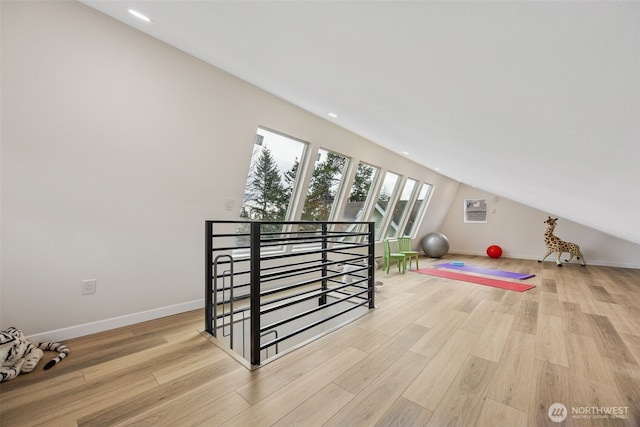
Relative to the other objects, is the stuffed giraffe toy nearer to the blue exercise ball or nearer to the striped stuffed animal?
the blue exercise ball

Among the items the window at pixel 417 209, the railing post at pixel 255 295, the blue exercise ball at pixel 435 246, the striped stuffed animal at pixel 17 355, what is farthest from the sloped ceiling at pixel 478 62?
the blue exercise ball at pixel 435 246

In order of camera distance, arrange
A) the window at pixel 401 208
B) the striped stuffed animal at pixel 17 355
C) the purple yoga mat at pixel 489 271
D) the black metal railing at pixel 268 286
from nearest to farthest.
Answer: the striped stuffed animal at pixel 17 355 → the black metal railing at pixel 268 286 → the purple yoga mat at pixel 489 271 → the window at pixel 401 208

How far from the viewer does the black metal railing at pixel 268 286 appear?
203cm

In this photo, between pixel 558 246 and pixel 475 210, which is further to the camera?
pixel 475 210

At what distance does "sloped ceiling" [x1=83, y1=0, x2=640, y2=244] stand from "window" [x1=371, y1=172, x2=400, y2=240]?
13.1ft

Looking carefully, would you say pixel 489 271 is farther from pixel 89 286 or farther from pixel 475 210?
pixel 89 286

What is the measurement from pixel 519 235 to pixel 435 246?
259 centimetres

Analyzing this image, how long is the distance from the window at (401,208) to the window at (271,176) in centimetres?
350

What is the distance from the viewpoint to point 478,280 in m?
4.73

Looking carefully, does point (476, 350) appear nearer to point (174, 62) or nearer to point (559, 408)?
point (559, 408)

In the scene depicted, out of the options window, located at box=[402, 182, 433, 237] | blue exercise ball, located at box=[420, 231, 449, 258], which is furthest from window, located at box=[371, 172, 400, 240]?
blue exercise ball, located at box=[420, 231, 449, 258]

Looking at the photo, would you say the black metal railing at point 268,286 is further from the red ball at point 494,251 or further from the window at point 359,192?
the red ball at point 494,251

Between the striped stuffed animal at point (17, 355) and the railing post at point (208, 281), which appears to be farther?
the railing post at point (208, 281)

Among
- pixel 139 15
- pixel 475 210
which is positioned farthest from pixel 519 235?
pixel 139 15
